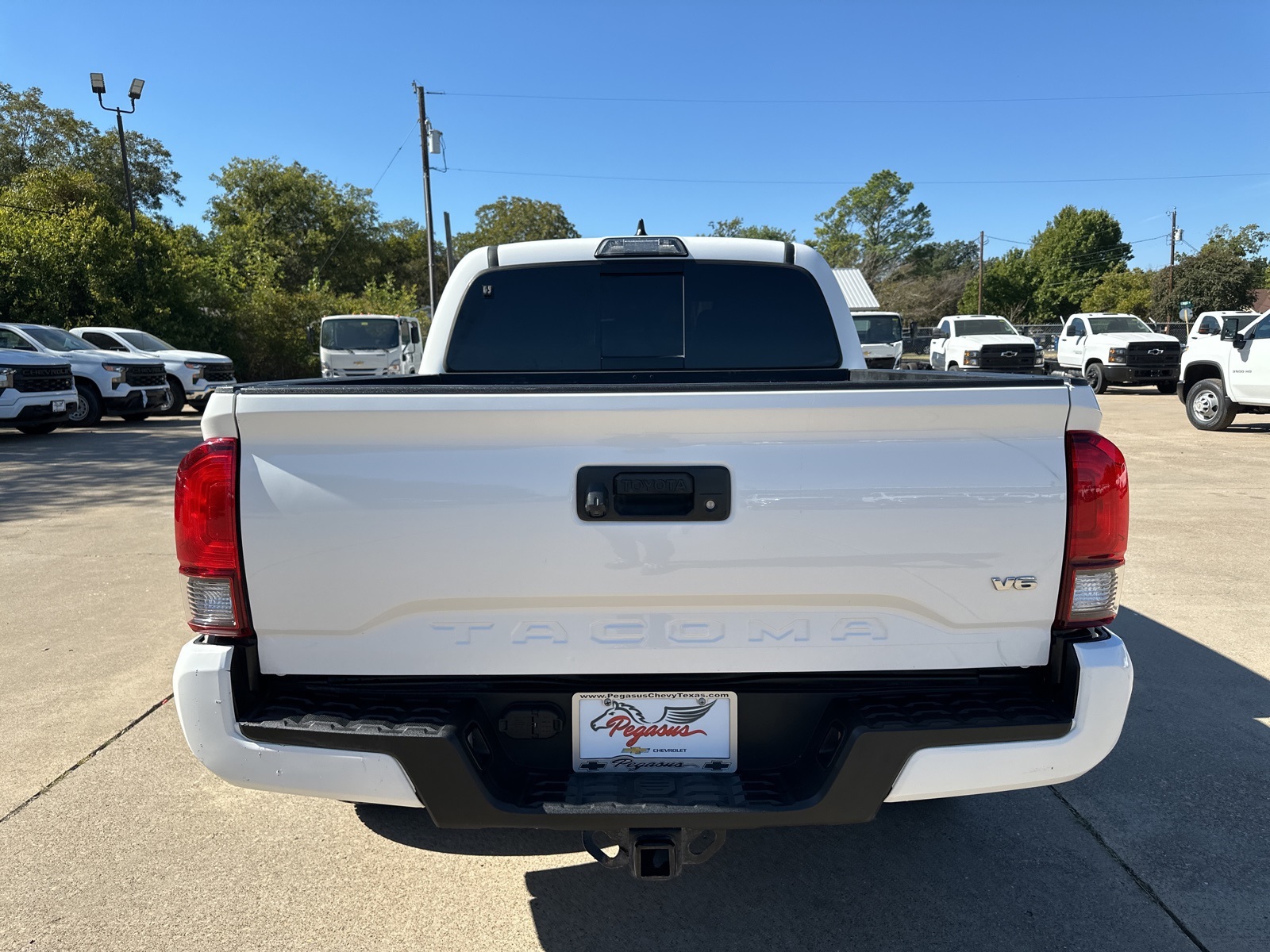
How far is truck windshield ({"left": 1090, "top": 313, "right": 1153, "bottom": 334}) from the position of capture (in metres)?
21.9

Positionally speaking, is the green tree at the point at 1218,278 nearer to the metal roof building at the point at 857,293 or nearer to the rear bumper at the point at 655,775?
the metal roof building at the point at 857,293

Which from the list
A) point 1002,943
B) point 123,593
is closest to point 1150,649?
point 1002,943

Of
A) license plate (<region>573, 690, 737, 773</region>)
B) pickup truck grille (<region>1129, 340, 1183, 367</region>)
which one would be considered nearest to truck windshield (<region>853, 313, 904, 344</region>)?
pickup truck grille (<region>1129, 340, 1183, 367</region>)

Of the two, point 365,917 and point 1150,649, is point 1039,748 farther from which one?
point 1150,649

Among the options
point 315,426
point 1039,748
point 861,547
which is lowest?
point 1039,748

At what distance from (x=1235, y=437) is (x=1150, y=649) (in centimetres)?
1079

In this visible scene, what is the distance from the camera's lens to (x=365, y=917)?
8.50ft

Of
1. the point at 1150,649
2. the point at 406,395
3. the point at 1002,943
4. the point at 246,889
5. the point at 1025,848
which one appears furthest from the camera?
the point at 1150,649

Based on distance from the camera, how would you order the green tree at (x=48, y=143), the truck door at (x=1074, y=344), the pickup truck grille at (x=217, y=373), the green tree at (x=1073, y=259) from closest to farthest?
the pickup truck grille at (x=217, y=373)
the truck door at (x=1074, y=344)
the green tree at (x=48, y=143)
the green tree at (x=1073, y=259)

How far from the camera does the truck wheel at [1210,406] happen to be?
13625 millimetres

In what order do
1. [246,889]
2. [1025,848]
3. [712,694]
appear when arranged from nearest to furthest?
1. [712,694]
2. [246,889]
3. [1025,848]

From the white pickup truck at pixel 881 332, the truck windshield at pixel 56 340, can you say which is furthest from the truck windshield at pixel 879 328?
the truck windshield at pixel 56 340

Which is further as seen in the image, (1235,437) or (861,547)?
(1235,437)

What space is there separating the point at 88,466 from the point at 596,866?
10.8 m
